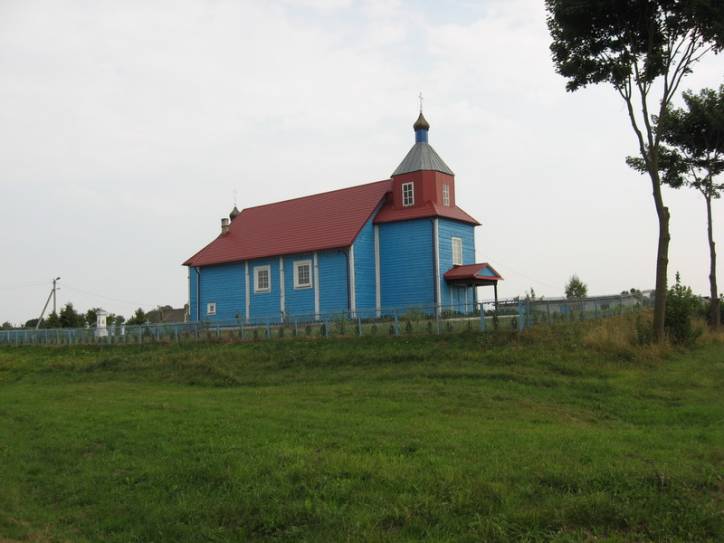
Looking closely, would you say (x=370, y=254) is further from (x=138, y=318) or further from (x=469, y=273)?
(x=138, y=318)

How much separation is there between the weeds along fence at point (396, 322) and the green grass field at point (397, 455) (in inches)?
74.2

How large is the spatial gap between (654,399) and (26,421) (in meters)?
12.6

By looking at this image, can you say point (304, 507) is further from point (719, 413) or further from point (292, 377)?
point (292, 377)

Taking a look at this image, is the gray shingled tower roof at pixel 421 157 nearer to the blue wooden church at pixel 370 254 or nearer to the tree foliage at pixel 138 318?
the blue wooden church at pixel 370 254

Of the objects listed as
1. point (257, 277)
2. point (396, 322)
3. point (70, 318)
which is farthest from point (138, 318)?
point (396, 322)

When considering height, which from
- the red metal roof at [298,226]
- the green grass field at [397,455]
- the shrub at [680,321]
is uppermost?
the red metal roof at [298,226]

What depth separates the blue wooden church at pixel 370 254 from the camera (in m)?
29.3

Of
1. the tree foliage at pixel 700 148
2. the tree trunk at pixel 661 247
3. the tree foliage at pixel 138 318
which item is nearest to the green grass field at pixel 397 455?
the tree trunk at pixel 661 247

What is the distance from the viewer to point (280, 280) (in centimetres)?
3212

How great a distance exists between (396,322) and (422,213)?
30.3 feet

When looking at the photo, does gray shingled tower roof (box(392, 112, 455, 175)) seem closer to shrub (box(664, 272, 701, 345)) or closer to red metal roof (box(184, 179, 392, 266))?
red metal roof (box(184, 179, 392, 266))

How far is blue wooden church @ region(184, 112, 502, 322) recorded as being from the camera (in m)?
29.3

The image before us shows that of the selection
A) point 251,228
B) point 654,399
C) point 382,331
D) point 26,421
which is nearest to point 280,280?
point 251,228

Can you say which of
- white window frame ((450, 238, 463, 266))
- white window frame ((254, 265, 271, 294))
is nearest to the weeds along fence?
white window frame ((254, 265, 271, 294))
